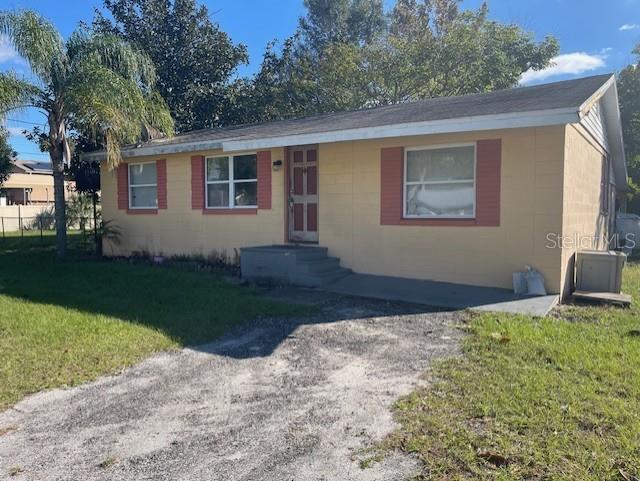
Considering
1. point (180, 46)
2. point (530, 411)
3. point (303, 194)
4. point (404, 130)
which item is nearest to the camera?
point (530, 411)

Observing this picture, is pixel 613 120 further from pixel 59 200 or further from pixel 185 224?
pixel 59 200

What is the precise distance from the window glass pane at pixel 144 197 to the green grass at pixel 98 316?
8.44 feet

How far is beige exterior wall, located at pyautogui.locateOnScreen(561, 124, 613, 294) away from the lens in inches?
324

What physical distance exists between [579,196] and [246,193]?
6.99 m

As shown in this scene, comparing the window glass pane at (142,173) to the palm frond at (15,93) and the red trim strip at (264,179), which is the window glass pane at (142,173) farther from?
the red trim strip at (264,179)

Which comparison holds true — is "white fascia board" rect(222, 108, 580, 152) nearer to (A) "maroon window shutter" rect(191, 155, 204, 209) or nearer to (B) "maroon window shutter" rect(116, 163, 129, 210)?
A: (A) "maroon window shutter" rect(191, 155, 204, 209)

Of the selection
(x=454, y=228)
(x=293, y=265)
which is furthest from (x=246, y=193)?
(x=454, y=228)

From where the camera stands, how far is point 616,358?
4898 mm

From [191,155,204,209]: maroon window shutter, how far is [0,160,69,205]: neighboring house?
110 ft

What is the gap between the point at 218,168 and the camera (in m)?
12.0

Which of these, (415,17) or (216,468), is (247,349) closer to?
(216,468)

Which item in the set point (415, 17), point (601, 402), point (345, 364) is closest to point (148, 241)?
point (345, 364)

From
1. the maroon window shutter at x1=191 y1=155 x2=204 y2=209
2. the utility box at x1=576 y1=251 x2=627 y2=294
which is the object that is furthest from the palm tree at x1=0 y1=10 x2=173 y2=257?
the utility box at x1=576 y1=251 x2=627 y2=294

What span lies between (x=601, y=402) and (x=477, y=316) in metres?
2.90
